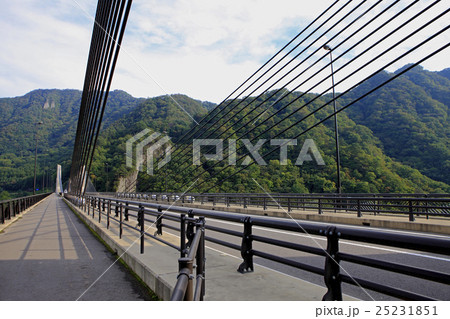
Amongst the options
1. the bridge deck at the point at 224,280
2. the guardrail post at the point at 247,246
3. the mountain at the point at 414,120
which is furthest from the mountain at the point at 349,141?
the guardrail post at the point at 247,246

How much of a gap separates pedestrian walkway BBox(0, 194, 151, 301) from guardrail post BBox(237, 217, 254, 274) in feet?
4.61

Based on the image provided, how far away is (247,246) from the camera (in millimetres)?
4473

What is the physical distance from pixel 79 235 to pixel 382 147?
40.7 meters

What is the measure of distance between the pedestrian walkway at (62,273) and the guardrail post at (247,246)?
1407 mm

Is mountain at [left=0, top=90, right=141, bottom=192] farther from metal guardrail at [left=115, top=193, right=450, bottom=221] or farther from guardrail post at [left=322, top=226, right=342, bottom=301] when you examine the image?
guardrail post at [left=322, top=226, right=342, bottom=301]

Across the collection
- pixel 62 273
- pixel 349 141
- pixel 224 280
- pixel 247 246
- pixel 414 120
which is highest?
pixel 414 120

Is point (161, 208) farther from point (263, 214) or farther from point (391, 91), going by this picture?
point (391, 91)

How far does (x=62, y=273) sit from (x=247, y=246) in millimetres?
3695

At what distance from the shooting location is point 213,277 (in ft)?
14.7

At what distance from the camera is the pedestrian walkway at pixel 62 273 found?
4.80 m

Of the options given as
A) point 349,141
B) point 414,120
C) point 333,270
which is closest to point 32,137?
point 349,141

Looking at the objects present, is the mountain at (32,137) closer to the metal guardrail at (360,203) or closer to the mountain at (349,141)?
the mountain at (349,141)

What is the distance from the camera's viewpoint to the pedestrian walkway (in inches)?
189

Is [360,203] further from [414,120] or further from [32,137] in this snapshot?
[32,137]
